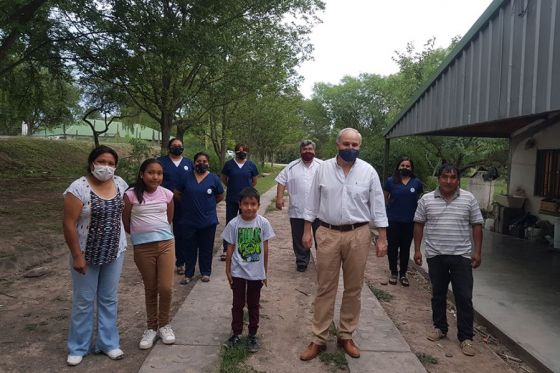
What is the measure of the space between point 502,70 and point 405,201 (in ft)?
6.46

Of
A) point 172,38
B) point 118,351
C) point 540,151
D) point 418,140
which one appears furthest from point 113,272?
point 418,140

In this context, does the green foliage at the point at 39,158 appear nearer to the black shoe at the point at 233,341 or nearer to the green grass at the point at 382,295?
the green grass at the point at 382,295

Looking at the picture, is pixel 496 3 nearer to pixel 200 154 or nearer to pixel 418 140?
pixel 200 154

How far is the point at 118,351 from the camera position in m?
3.70

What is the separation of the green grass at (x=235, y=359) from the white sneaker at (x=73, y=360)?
3.61 ft

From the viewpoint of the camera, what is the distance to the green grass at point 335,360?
364cm

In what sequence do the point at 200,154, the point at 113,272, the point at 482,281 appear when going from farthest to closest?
the point at 482,281 → the point at 200,154 → the point at 113,272

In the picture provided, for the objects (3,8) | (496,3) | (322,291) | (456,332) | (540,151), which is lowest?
(456,332)

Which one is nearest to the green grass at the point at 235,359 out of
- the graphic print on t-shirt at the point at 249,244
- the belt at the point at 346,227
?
the graphic print on t-shirt at the point at 249,244

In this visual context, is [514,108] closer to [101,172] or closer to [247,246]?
[247,246]

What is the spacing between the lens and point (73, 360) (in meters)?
3.55

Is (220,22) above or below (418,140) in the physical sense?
above

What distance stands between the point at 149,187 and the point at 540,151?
9254 mm

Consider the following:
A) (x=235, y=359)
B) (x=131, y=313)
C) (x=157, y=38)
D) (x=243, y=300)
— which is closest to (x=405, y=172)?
(x=243, y=300)
